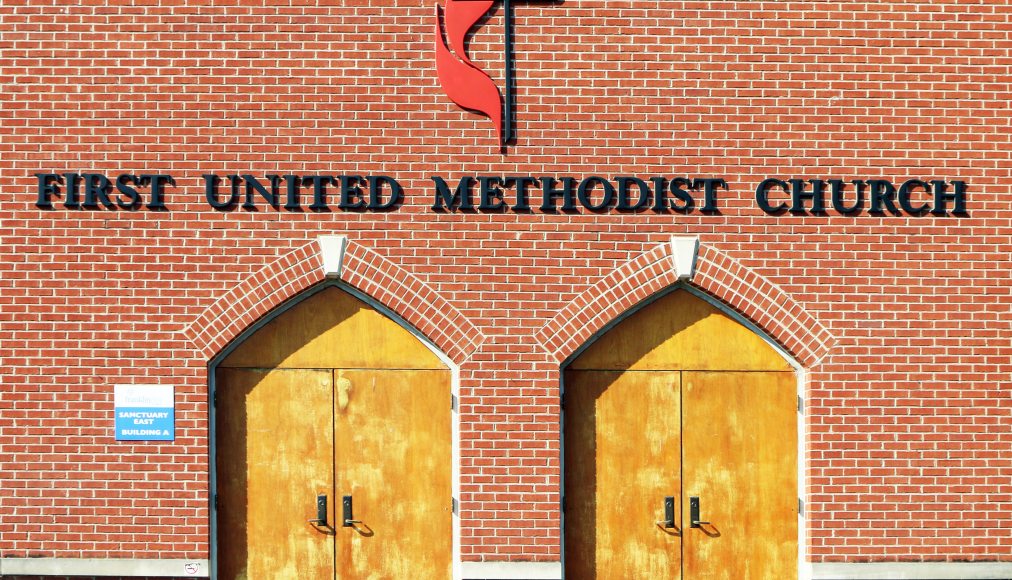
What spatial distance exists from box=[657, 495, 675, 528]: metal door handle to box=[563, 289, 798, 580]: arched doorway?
0.01 m

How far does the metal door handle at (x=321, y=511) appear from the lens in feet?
29.3

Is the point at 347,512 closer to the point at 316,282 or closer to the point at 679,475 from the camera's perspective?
the point at 316,282

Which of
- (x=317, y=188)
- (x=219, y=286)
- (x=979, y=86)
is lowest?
(x=219, y=286)

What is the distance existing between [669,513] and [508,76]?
417 centimetres

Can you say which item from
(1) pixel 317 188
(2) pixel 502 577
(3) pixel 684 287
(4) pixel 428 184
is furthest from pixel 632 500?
(1) pixel 317 188

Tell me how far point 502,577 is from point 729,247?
353cm

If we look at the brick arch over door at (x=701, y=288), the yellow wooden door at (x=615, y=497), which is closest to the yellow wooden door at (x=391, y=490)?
the yellow wooden door at (x=615, y=497)

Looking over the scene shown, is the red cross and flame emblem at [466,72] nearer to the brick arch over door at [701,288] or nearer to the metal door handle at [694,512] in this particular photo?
the brick arch over door at [701,288]

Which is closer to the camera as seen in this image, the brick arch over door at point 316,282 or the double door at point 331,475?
the brick arch over door at point 316,282

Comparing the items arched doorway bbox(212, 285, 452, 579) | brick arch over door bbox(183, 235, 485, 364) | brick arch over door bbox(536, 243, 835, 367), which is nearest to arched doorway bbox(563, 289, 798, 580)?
brick arch over door bbox(536, 243, 835, 367)

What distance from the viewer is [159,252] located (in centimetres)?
882

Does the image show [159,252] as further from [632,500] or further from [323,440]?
[632,500]

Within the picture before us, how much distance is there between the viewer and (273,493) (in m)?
8.97

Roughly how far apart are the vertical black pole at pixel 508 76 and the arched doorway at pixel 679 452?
6.57ft
